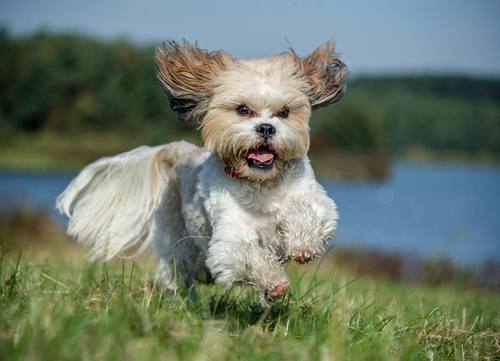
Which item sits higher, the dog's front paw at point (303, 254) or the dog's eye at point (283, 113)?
the dog's eye at point (283, 113)

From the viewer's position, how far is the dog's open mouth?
3.17 m

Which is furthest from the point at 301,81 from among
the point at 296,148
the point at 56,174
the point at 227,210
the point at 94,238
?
the point at 56,174

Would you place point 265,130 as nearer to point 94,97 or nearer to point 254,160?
point 254,160

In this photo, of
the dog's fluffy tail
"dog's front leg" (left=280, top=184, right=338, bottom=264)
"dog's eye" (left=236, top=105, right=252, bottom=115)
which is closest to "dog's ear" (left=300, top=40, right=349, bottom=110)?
"dog's eye" (left=236, top=105, right=252, bottom=115)

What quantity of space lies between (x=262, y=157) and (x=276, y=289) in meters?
0.90

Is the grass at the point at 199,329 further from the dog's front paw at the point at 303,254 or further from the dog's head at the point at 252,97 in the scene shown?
the dog's head at the point at 252,97

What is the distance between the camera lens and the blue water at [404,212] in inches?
586

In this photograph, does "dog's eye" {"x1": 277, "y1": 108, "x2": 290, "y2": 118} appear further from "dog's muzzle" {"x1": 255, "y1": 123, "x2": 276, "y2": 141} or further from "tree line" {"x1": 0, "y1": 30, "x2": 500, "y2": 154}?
"tree line" {"x1": 0, "y1": 30, "x2": 500, "y2": 154}

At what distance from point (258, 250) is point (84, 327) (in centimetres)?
127

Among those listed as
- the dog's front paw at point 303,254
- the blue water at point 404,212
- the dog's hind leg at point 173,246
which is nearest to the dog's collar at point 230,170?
the dog's front paw at point 303,254

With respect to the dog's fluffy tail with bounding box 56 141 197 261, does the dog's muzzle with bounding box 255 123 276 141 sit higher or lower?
higher

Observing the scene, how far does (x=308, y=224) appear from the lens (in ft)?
9.91

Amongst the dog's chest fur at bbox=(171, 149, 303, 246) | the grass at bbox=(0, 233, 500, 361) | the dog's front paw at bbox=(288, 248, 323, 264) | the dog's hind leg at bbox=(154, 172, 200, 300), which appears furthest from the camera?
the dog's hind leg at bbox=(154, 172, 200, 300)

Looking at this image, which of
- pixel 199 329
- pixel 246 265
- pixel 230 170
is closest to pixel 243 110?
pixel 230 170
